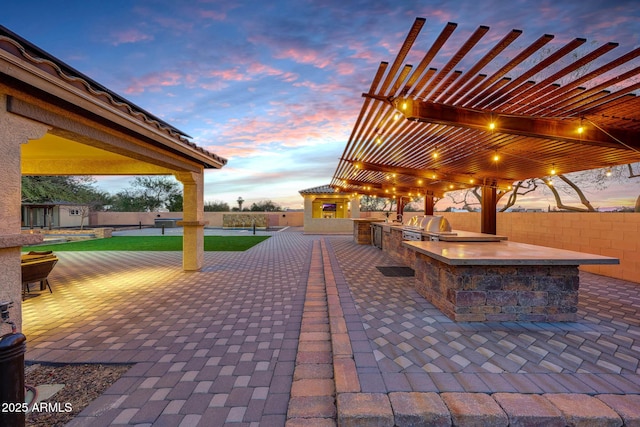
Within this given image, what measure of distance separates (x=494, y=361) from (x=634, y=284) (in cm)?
589

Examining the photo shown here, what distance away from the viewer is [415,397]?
2037 millimetres

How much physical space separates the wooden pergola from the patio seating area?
298 centimetres

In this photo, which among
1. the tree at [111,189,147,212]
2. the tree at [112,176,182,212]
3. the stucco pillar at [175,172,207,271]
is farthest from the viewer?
the tree at [112,176,182,212]

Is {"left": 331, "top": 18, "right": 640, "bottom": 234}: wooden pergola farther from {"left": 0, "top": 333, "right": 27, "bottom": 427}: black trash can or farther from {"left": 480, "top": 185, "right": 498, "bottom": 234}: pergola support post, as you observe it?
{"left": 0, "top": 333, "right": 27, "bottom": 427}: black trash can

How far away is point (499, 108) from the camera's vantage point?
4.11m

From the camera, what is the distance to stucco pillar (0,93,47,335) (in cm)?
218

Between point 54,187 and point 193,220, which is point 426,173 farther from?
point 54,187

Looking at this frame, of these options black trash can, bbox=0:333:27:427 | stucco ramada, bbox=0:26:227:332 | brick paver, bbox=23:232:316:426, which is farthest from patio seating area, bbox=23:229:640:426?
stucco ramada, bbox=0:26:227:332

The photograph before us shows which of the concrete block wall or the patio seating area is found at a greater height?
the concrete block wall

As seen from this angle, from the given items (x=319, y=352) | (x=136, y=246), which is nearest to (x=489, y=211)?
(x=319, y=352)

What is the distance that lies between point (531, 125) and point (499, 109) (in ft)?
2.48

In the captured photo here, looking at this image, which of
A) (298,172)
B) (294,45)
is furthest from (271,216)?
(294,45)

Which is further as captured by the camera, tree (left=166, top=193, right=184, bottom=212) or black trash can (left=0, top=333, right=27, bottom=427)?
tree (left=166, top=193, right=184, bottom=212)

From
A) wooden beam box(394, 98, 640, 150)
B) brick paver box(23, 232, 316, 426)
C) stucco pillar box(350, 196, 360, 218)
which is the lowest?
brick paver box(23, 232, 316, 426)
